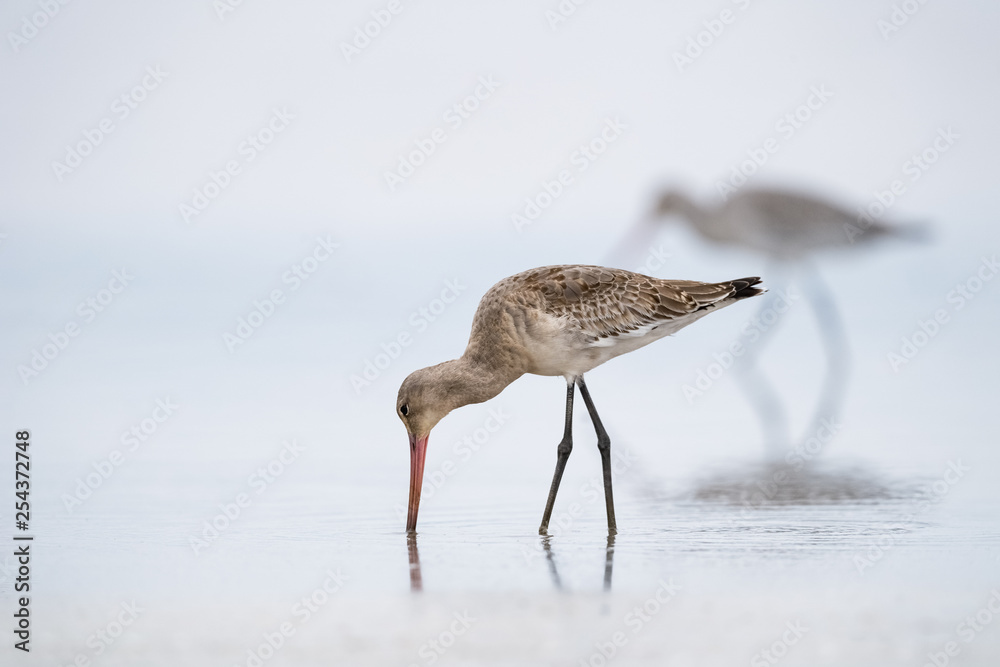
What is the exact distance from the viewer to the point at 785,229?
1241 cm

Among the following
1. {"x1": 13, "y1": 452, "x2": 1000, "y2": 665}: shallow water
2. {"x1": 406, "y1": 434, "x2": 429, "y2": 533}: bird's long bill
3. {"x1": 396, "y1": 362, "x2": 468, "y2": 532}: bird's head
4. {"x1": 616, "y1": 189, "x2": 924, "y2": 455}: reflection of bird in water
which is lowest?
{"x1": 13, "y1": 452, "x2": 1000, "y2": 665}: shallow water

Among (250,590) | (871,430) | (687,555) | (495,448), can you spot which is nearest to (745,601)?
(687,555)

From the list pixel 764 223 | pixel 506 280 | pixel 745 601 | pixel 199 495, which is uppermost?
pixel 764 223

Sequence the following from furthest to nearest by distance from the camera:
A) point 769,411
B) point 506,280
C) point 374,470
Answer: point 769,411 → point 374,470 → point 506,280

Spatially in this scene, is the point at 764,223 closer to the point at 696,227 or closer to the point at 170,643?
the point at 696,227

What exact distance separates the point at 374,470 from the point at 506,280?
5.50ft

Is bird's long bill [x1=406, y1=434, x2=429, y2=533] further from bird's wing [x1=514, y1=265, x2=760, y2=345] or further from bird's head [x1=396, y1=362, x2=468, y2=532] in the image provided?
bird's wing [x1=514, y1=265, x2=760, y2=345]

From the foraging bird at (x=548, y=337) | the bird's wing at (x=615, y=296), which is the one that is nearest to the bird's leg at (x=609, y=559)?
the foraging bird at (x=548, y=337)

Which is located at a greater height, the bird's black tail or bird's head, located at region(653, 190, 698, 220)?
bird's head, located at region(653, 190, 698, 220)

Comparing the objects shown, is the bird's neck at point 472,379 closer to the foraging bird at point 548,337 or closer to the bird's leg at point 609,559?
the foraging bird at point 548,337

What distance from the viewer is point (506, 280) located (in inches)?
251

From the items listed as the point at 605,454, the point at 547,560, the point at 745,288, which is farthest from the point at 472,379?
the point at 745,288

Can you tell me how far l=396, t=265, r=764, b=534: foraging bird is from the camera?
19.9ft

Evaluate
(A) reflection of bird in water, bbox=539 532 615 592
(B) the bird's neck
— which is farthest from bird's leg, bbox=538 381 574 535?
(B) the bird's neck
